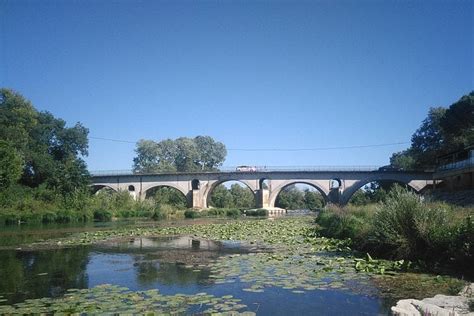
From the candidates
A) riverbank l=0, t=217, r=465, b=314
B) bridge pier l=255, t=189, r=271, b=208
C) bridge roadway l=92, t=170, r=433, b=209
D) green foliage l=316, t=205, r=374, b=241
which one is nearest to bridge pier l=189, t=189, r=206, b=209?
bridge roadway l=92, t=170, r=433, b=209

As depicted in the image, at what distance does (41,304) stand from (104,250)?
7.90 metres

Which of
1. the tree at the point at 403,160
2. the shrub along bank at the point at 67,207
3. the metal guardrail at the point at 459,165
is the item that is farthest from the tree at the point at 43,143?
the tree at the point at 403,160

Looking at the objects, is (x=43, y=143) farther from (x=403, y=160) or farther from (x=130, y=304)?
(x=403, y=160)

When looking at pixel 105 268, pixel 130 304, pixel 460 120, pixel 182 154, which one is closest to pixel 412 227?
pixel 130 304

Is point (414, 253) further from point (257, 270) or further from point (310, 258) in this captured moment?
point (257, 270)

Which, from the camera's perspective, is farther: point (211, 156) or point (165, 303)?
point (211, 156)

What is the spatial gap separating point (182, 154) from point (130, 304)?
8640 cm

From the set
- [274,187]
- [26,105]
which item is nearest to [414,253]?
[274,187]

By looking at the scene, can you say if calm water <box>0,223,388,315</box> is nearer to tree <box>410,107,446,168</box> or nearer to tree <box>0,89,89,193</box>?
tree <box>0,89,89,193</box>

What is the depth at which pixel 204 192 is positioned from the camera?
6122 cm

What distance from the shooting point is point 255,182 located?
60.0m

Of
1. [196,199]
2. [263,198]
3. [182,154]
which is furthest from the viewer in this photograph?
[182,154]

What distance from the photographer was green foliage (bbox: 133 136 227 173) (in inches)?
3570

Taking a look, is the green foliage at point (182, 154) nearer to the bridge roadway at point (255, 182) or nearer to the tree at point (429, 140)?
the bridge roadway at point (255, 182)
